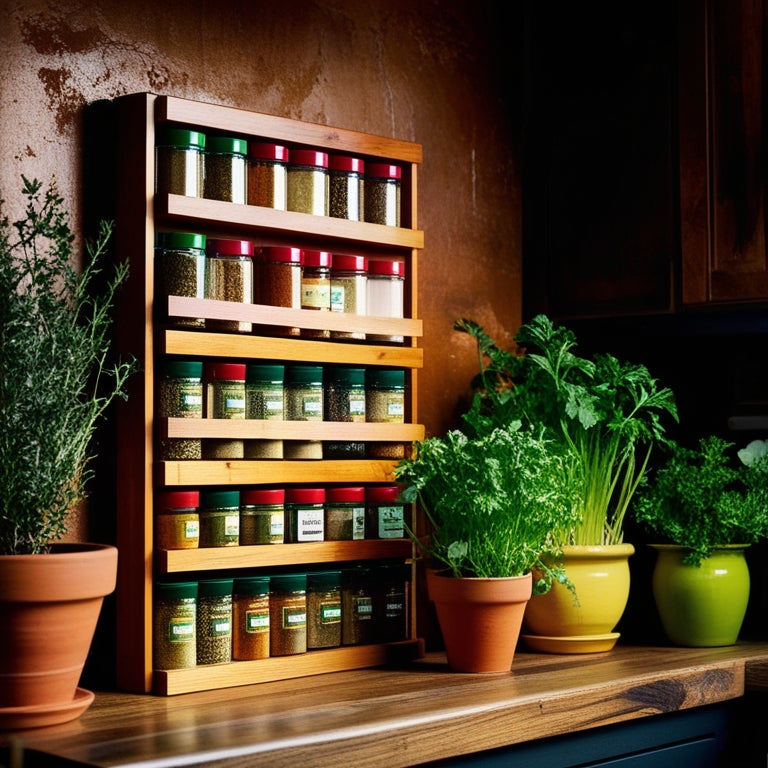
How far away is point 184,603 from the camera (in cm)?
184

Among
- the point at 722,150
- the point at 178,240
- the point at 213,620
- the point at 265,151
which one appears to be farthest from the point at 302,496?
the point at 722,150

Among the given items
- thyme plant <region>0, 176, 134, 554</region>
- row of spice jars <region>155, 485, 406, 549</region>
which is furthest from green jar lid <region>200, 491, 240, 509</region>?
thyme plant <region>0, 176, 134, 554</region>

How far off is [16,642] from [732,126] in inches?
59.5

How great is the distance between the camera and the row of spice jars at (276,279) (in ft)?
6.13

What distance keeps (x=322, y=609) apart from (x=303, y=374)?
0.39 m

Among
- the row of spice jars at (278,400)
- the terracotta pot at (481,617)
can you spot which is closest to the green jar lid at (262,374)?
the row of spice jars at (278,400)

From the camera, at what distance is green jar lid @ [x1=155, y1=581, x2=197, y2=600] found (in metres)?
1.83

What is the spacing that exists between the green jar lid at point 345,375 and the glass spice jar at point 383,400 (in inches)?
1.8

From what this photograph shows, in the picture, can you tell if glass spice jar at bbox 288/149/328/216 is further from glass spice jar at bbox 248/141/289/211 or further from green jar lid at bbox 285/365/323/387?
green jar lid at bbox 285/365/323/387

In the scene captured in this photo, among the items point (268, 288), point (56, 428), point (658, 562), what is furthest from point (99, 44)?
point (658, 562)

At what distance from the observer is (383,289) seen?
2146 millimetres

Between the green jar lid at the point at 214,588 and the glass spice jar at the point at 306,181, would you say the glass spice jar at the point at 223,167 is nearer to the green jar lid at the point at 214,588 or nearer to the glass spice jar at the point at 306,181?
the glass spice jar at the point at 306,181

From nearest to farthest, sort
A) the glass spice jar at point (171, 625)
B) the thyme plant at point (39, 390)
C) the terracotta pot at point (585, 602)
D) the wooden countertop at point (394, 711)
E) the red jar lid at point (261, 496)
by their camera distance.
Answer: the wooden countertop at point (394, 711)
the thyme plant at point (39, 390)
the glass spice jar at point (171, 625)
the red jar lid at point (261, 496)
the terracotta pot at point (585, 602)

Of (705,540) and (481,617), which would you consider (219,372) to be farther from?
(705,540)
